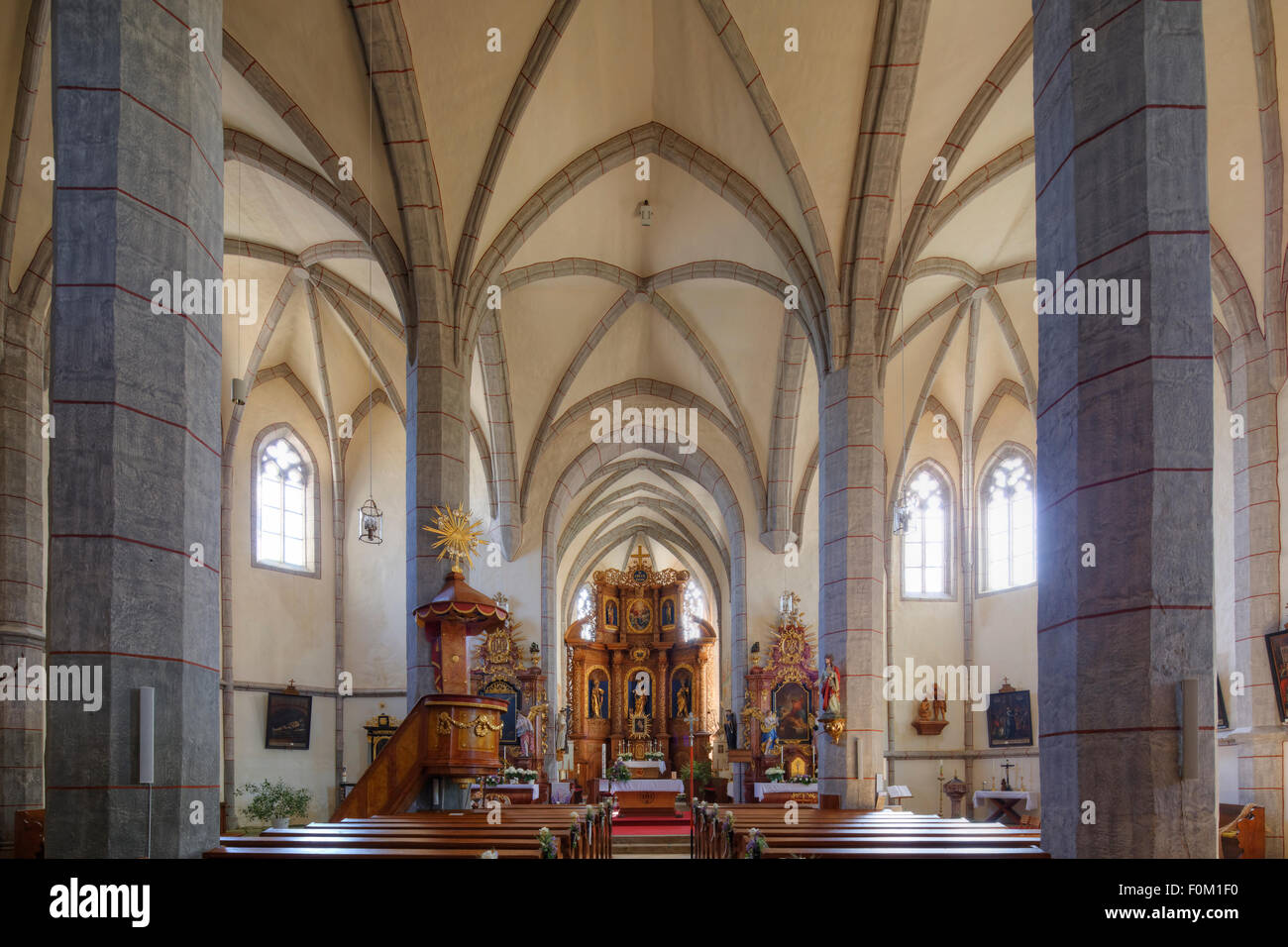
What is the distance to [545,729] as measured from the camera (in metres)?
25.2

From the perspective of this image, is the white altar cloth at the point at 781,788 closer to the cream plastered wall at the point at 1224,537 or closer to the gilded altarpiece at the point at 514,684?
the gilded altarpiece at the point at 514,684

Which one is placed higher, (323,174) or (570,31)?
(570,31)

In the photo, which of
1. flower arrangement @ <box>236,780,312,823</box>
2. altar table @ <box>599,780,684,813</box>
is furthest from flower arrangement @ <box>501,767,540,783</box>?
flower arrangement @ <box>236,780,312,823</box>

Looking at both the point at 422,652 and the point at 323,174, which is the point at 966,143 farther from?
the point at 422,652

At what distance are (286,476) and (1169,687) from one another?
2165 centimetres

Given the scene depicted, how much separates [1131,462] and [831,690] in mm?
8844

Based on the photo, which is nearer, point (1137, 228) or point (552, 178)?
point (1137, 228)

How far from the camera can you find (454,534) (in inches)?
543

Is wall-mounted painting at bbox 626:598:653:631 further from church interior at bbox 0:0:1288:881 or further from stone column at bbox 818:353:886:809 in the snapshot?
stone column at bbox 818:353:886:809

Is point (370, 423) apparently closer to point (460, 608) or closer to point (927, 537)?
point (460, 608)

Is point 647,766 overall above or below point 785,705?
below

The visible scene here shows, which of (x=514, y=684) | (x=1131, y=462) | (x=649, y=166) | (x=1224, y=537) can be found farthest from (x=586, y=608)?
(x=1131, y=462)
